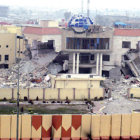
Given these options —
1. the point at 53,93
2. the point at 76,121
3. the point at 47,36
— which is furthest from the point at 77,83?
the point at 76,121

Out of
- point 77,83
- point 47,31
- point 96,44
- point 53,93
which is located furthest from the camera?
point 96,44

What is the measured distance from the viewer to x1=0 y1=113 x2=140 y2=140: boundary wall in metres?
19.9

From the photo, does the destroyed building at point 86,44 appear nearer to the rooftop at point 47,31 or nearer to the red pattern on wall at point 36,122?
the rooftop at point 47,31

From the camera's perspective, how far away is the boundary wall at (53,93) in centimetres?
2981

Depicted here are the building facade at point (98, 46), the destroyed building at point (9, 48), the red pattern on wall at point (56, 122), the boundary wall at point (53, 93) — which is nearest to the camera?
the red pattern on wall at point (56, 122)

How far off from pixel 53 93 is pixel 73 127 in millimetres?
9753

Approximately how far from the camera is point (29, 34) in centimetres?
4000

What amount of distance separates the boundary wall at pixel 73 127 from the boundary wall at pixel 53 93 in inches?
378

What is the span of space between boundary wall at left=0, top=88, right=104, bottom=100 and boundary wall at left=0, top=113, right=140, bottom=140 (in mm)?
9592

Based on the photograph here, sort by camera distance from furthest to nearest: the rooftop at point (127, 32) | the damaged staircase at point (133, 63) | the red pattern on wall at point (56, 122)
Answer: the damaged staircase at point (133, 63) < the rooftop at point (127, 32) < the red pattern on wall at point (56, 122)

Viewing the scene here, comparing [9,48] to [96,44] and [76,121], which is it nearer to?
[96,44]

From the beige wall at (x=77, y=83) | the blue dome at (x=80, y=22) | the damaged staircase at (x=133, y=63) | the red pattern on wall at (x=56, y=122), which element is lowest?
the red pattern on wall at (x=56, y=122)

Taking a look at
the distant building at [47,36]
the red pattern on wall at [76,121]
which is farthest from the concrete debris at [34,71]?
the red pattern on wall at [76,121]

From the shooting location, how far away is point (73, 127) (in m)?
20.5
